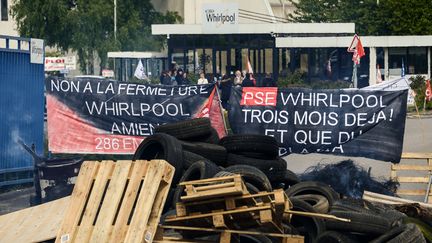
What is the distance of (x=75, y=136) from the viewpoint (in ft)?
58.1

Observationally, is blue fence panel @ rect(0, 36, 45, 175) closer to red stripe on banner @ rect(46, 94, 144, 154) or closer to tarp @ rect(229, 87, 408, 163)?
red stripe on banner @ rect(46, 94, 144, 154)

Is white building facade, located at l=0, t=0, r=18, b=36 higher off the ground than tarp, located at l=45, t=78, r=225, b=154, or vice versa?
white building facade, located at l=0, t=0, r=18, b=36

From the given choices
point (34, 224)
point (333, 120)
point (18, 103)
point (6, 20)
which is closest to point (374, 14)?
point (6, 20)

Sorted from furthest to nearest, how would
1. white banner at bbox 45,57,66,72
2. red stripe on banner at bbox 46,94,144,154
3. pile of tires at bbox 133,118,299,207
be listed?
white banner at bbox 45,57,66,72, red stripe on banner at bbox 46,94,144,154, pile of tires at bbox 133,118,299,207

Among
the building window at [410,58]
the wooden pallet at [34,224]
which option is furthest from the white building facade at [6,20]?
the wooden pallet at [34,224]

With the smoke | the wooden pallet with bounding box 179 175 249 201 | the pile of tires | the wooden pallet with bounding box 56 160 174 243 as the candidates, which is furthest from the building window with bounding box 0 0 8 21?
the wooden pallet with bounding box 179 175 249 201

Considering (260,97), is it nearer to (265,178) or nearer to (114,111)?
(114,111)

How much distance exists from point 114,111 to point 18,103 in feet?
6.96

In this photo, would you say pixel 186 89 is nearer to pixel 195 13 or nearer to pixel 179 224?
pixel 179 224

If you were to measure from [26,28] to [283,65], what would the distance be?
2449cm

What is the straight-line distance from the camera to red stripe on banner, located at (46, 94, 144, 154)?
57.4 ft

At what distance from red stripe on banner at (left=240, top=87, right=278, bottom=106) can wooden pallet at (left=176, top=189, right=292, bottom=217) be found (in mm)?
5746

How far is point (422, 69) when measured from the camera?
2151 inches

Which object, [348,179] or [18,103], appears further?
[18,103]
